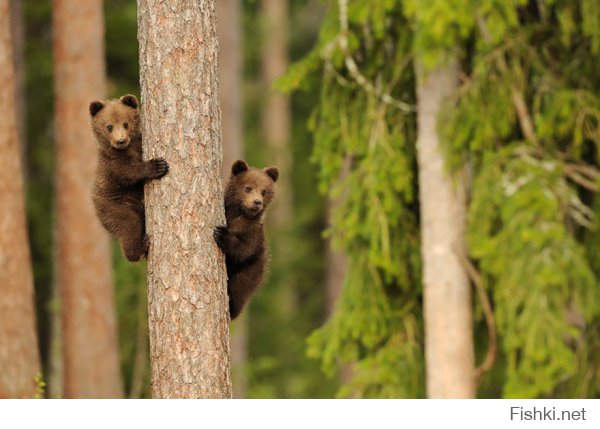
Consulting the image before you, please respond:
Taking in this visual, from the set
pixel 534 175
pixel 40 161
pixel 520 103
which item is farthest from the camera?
pixel 40 161

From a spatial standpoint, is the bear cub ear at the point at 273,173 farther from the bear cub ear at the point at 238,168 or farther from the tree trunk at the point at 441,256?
the tree trunk at the point at 441,256

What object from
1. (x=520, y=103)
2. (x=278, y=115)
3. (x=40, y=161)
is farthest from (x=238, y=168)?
(x=278, y=115)

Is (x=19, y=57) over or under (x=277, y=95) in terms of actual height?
under

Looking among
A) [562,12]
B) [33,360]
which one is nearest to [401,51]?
[562,12]

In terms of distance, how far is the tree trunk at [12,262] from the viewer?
1031cm

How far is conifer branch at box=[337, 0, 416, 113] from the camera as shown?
33.2 ft

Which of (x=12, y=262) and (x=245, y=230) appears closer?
(x=245, y=230)

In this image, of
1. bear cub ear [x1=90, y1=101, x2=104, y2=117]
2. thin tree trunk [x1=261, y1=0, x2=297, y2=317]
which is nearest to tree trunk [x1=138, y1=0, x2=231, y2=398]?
bear cub ear [x1=90, y1=101, x2=104, y2=117]

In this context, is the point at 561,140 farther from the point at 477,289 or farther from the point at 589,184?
the point at 477,289

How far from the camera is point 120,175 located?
260 inches

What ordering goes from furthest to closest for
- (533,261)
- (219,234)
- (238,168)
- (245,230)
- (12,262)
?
1. (12,262)
2. (533,261)
3. (238,168)
4. (245,230)
5. (219,234)

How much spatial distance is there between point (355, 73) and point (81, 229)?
14.6 ft

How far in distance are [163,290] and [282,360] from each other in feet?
58.9

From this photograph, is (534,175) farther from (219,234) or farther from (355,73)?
(219,234)
